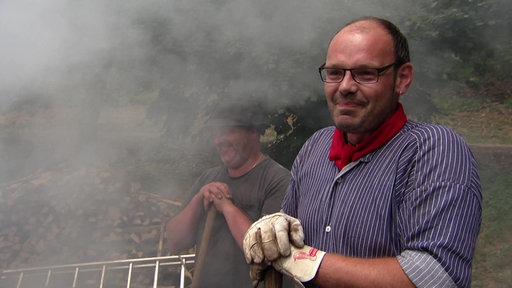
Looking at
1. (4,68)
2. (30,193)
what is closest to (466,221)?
(4,68)

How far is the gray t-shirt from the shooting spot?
2.78 m

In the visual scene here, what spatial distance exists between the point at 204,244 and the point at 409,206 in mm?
1682

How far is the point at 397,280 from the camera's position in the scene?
1.32m

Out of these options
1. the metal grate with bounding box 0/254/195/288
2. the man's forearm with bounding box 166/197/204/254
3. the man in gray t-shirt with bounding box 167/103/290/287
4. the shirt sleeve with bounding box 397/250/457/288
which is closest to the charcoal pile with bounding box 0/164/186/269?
the metal grate with bounding box 0/254/195/288

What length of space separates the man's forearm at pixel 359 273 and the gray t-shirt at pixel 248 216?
1.31 metres

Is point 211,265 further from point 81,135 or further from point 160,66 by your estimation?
point 81,135

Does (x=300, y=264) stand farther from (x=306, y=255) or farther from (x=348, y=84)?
(x=348, y=84)

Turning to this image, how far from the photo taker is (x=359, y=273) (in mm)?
1362

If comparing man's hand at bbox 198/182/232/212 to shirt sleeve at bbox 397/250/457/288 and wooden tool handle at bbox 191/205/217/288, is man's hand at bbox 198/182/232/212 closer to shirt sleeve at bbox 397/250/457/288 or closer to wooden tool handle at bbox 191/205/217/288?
wooden tool handle at bbox 191/205/217/288

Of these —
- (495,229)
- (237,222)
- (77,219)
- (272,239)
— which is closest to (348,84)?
(272,239)

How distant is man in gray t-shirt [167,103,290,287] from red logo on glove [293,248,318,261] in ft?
3.97

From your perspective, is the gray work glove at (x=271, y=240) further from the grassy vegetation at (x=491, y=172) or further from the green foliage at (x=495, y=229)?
the green foliage at (x=495, y=229)

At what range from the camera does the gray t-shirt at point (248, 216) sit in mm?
2777

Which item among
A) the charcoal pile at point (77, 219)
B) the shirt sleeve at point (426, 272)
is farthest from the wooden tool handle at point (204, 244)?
the shirt sleeve at point (426, 272)
